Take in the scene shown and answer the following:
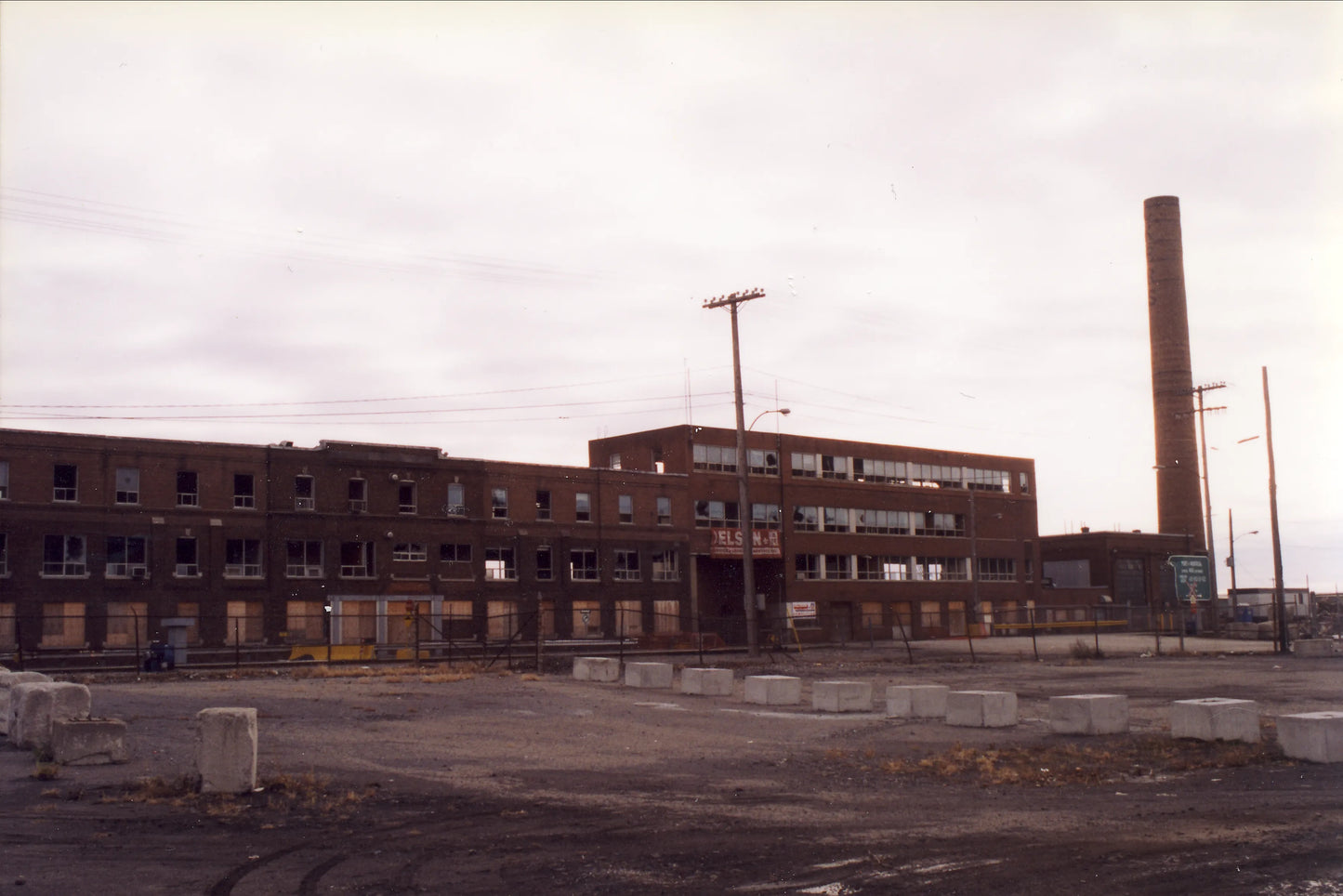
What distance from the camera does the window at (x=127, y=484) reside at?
5566 centimetres

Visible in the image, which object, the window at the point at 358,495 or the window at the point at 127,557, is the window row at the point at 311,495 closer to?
the window at the point at 358,495

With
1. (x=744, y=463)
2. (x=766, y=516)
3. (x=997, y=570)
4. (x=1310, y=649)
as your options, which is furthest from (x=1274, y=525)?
(x=997, y=570)

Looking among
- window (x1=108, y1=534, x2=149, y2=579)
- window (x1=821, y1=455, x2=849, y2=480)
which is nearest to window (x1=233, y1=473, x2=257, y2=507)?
window (x1=108, y1=534, x2=149, y2=579)

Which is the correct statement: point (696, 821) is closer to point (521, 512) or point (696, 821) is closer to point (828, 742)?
point (828, 742)

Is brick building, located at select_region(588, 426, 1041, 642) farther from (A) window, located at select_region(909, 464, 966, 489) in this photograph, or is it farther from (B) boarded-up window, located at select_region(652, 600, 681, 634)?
(B) boarded-up window, located at select_region(652, 600, 681, 634)

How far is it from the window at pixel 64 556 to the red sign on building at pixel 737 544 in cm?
3554

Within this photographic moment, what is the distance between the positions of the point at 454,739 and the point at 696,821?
771 centimetres

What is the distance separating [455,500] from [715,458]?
60.0 ft

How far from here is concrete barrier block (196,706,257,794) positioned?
1215cm

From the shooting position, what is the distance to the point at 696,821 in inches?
436

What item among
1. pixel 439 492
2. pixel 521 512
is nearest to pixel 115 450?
pixel 439 492

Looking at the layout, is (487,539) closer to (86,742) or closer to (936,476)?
Answer: (936,476)

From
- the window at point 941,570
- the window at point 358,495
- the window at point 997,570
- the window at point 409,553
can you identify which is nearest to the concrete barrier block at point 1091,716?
the window at point 358,495

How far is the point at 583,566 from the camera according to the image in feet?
230
